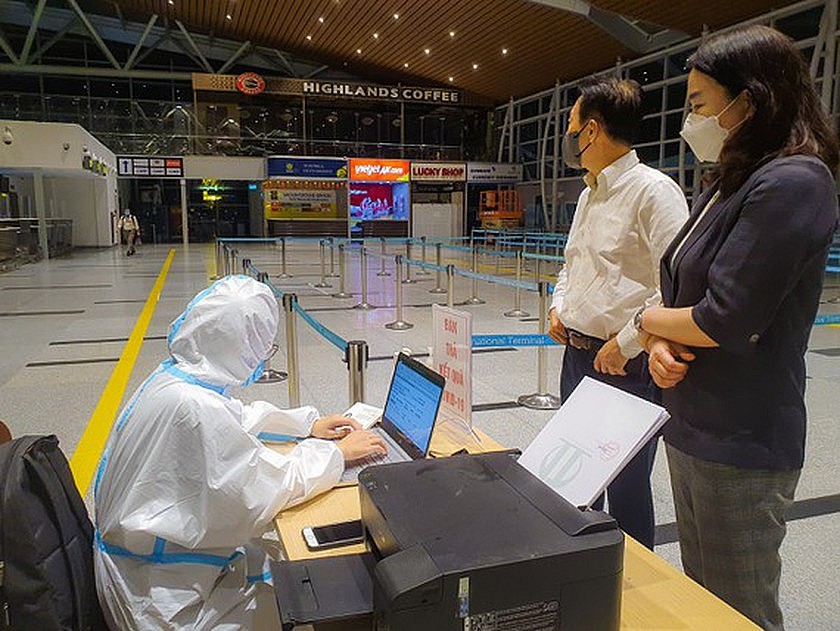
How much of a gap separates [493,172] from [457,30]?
796 cm

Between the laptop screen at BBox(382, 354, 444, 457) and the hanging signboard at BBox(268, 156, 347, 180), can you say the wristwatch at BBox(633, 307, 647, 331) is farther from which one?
the hanging signboard at BBox(268, 156, 347, 180)

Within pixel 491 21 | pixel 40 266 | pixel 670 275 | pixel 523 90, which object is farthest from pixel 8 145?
pixel 670 275

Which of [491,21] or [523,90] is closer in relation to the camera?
[491,21]

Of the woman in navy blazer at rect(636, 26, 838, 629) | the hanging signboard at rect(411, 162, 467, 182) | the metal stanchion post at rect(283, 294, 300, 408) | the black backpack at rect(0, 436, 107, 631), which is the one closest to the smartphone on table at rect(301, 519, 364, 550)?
the black backpack at rect(0, 436, 107, 631)

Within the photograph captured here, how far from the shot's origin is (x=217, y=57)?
2625cm

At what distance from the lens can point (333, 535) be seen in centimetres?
141

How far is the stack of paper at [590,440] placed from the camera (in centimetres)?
117

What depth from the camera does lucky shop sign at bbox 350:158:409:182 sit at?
2433 centimetres

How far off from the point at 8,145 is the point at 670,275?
1729 centimetres

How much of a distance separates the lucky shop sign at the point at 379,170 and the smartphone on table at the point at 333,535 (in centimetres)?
2363

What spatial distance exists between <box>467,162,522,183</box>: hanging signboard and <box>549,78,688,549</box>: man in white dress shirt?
23247 millimetres

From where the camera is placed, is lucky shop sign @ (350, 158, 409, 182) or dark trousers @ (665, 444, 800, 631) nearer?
dark trousers @ (665, 444, 800, 631)

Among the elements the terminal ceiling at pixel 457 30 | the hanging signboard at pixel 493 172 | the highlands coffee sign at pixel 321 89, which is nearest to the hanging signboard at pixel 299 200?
the highlands coffee sign at pixel 321 89

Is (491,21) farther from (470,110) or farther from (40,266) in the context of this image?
(40,266)
